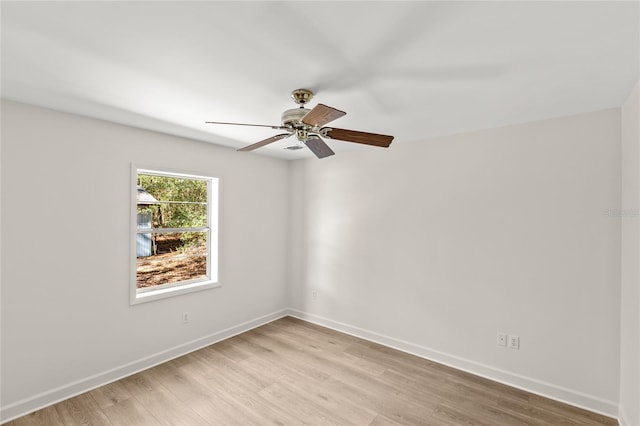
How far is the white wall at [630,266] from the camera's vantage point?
1.88 metres

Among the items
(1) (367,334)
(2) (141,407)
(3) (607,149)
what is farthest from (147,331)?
(3) (607,149)

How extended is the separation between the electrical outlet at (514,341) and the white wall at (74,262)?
3.17m

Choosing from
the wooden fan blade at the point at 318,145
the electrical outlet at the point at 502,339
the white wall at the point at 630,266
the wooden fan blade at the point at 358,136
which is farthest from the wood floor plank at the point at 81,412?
the white wall at the point at 630,266

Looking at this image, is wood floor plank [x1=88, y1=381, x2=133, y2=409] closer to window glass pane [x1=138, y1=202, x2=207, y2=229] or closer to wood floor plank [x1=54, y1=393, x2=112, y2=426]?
wood floor plank [x1=54, y1=393, x2=112, y2=426]

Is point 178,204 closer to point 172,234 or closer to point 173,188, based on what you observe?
point 173,188

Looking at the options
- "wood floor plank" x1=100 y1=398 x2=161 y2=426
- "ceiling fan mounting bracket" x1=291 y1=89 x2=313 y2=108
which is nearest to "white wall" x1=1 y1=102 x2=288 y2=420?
"wood floor plank" x1=100 y1=398 x2=161 y2=426

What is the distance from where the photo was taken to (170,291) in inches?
126

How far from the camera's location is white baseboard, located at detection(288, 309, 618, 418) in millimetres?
2330

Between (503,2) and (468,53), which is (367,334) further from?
(503,2)

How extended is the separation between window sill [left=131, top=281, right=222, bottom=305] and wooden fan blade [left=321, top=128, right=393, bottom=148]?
2451mm

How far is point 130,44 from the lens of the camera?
150 cm

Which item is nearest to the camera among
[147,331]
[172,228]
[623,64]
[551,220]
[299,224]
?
[623,64]

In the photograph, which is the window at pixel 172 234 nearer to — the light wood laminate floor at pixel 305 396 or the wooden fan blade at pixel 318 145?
the light wood laminate floor at pixel 305 396

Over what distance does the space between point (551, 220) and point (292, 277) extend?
3296 millimetres
